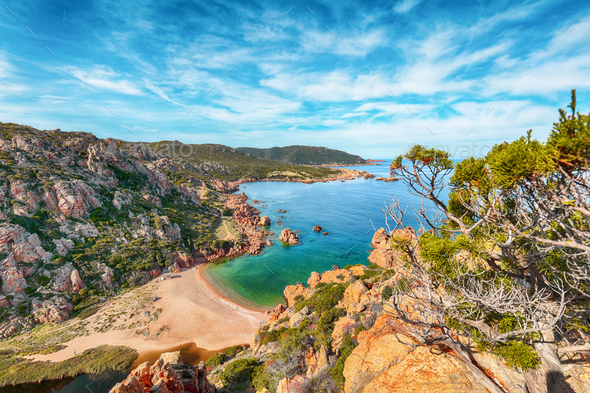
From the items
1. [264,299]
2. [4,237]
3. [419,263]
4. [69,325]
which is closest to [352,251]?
[264,299]

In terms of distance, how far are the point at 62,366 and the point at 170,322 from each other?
8.83 m

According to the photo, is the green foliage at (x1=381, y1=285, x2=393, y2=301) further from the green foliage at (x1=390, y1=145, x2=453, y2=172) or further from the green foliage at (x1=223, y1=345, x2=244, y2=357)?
the green foliage at (x1=223, y1=345, x2=244, y2=357)

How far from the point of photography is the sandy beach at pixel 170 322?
73.6 ft

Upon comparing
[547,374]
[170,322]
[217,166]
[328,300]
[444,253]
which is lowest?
[170,322]

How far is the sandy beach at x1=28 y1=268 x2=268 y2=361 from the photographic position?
22.4 metres

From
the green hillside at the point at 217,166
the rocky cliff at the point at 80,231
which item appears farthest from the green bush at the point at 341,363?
the green hillside at the point at 217,166

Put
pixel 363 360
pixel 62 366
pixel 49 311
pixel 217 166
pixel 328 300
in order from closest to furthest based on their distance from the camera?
1. pixel 363 360
2. pixel 62 366
3. pixel 328 300
4. pixel 49 311
5. pixel 217 166

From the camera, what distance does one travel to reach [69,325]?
24.0 m

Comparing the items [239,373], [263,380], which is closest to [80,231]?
[239,373]

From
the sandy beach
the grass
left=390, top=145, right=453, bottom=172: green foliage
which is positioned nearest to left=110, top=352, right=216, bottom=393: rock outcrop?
the sandy beach

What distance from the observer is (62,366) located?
62.6ft

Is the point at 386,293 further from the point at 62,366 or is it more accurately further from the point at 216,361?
the point at 62,366

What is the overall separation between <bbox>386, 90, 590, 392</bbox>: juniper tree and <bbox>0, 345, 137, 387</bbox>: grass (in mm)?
27259

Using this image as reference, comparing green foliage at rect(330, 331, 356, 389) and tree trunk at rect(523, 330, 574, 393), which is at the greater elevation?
tree trunk at rect(523, 330, 574, 393)
